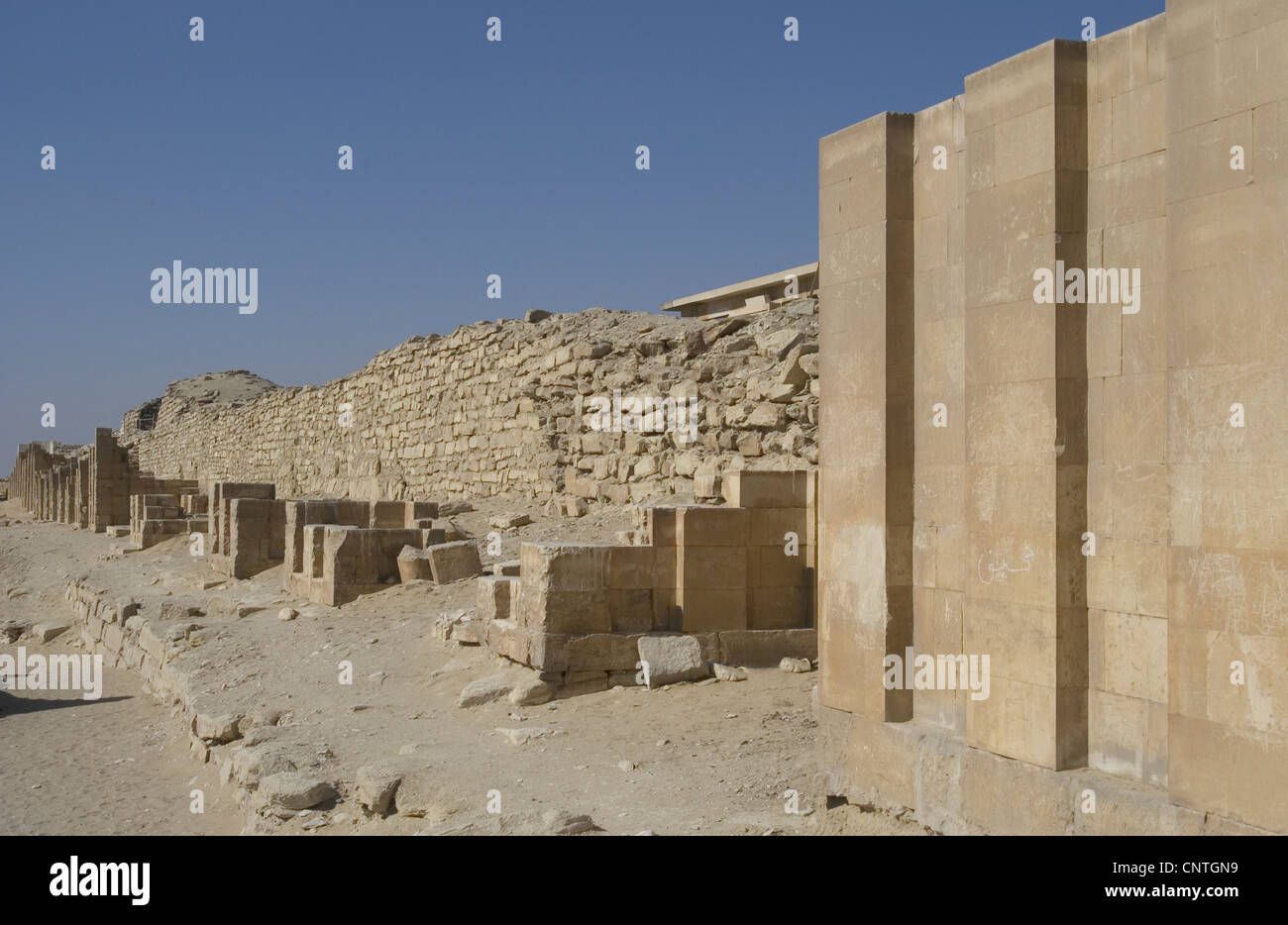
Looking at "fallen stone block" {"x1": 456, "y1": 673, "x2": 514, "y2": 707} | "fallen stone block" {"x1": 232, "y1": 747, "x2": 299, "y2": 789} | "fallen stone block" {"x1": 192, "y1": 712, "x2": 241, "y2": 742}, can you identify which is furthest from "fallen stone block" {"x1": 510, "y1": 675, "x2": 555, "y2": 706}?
"fallen stone block" {"x1": 192, "y1": 712, "x2": 241, "y2": 742}

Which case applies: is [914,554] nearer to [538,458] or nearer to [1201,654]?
[1201,654]

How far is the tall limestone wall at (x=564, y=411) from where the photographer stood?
14.6m

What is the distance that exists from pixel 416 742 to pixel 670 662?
7.41 feet

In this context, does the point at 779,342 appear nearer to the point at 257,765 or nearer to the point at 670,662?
the point at 670,662

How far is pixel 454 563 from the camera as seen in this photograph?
42.5ft

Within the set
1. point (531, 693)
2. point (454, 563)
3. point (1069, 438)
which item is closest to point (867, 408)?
point (1069, 438)

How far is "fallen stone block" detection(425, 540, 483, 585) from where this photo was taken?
42.5 feet

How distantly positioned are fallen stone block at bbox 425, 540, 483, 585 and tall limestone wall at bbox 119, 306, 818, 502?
3327mm

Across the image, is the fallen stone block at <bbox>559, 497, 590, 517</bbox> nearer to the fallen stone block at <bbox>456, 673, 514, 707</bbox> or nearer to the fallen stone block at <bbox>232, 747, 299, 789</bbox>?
the fallen stone block at <bbox>456, 673, 514, 707</bbox>

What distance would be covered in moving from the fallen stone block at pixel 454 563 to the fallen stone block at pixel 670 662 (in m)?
4.11

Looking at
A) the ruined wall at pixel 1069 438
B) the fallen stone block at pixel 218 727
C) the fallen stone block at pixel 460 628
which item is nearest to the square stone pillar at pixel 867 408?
the ruined wall at pixel 1069 438

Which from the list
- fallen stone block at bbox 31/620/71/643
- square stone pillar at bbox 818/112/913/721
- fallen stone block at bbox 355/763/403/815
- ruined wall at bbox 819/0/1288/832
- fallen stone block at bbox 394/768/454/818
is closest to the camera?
→ ruined wall at bbox 819/0/1288/832

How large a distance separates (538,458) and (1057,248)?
14709 millimetres
